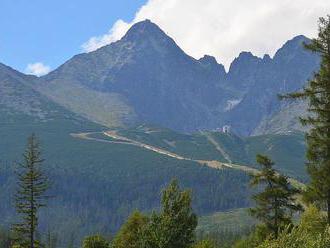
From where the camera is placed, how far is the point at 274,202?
52031 mm

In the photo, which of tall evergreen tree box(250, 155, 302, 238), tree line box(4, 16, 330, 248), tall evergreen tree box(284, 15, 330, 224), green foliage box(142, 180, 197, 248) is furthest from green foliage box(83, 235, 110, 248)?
tall evergreen tree box(284, 15, 330, 224)

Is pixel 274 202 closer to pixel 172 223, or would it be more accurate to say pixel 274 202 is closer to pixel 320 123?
pixel 172 223

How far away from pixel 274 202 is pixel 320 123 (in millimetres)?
11704

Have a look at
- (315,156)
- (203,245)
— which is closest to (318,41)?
(315,156)

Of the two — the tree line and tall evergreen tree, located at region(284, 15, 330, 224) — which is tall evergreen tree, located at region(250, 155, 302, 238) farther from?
tall evergreen tree, located at region(284, 15, 330, 224)

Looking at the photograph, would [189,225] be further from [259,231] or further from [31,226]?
[31,226]

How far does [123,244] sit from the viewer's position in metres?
75.2

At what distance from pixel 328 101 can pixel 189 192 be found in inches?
629

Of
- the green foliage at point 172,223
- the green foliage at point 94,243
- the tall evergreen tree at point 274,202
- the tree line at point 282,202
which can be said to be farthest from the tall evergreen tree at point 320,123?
Answer: the green foliage at point 94,243

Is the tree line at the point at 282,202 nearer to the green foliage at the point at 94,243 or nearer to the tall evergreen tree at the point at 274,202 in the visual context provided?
the tall evergreen tree at the point at 274,202

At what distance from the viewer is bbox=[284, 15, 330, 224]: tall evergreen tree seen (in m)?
42.0

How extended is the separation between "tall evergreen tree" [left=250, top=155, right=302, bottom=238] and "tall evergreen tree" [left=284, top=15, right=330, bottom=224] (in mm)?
7643

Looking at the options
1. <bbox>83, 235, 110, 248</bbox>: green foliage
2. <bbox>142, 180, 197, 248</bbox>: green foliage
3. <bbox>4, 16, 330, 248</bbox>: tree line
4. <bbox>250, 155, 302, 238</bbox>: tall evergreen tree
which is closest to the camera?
<bbox>4, 16, 330, 248</bbox>: tree line

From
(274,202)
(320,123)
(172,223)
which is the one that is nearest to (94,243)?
(172,223)
